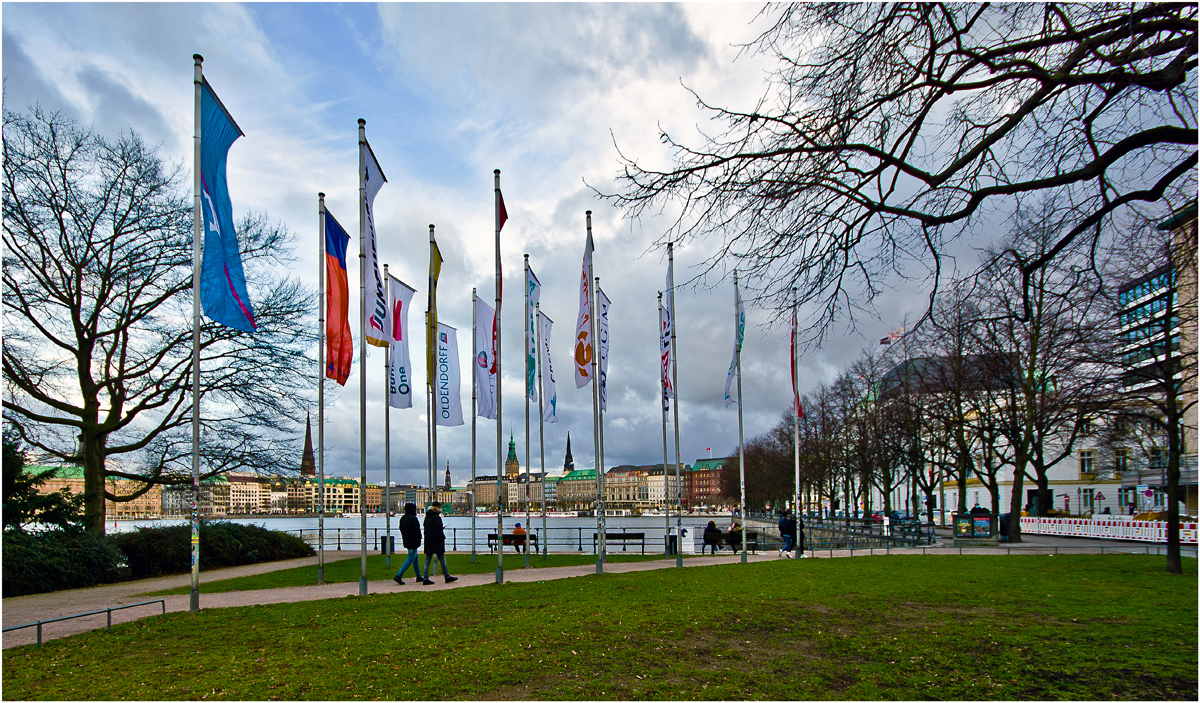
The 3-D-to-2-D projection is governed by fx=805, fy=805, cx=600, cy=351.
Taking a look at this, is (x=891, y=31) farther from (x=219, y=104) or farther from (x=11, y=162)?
(x=11, y=162)

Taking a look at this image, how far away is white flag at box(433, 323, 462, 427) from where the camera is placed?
77.0 feet

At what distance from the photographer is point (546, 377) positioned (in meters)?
26.2

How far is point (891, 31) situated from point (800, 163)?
122 centimetres

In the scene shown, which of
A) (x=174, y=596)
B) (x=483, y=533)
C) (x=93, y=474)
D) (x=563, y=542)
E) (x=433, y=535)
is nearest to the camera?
(x=174, y=596)

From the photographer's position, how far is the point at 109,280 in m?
25.1

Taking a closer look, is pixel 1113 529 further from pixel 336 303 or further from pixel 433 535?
pixel 336 303

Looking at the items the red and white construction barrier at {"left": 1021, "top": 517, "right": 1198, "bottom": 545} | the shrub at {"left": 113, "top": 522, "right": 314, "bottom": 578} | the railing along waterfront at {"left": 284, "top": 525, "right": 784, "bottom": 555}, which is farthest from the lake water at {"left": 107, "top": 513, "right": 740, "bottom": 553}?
the red and white construction barrier at {"left": 1021, "top": 517, "right": 1198, "bottom": 545}

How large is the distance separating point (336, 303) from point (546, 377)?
32.2ft

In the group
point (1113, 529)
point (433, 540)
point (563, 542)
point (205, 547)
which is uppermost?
point (433, 540)

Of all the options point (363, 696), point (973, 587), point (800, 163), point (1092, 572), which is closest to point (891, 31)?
point (800, 163)

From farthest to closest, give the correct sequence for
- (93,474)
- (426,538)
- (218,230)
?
1. (93,474)
2. (426,538)
3. (218,230)

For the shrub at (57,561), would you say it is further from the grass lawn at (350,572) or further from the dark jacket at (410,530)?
the dark jacket at (410,530)

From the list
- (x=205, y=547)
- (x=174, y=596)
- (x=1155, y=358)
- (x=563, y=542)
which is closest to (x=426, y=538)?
(x=174, y=596)

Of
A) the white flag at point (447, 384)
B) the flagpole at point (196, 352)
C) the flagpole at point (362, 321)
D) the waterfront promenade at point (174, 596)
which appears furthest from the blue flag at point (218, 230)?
the white flag at point (447, 384)
